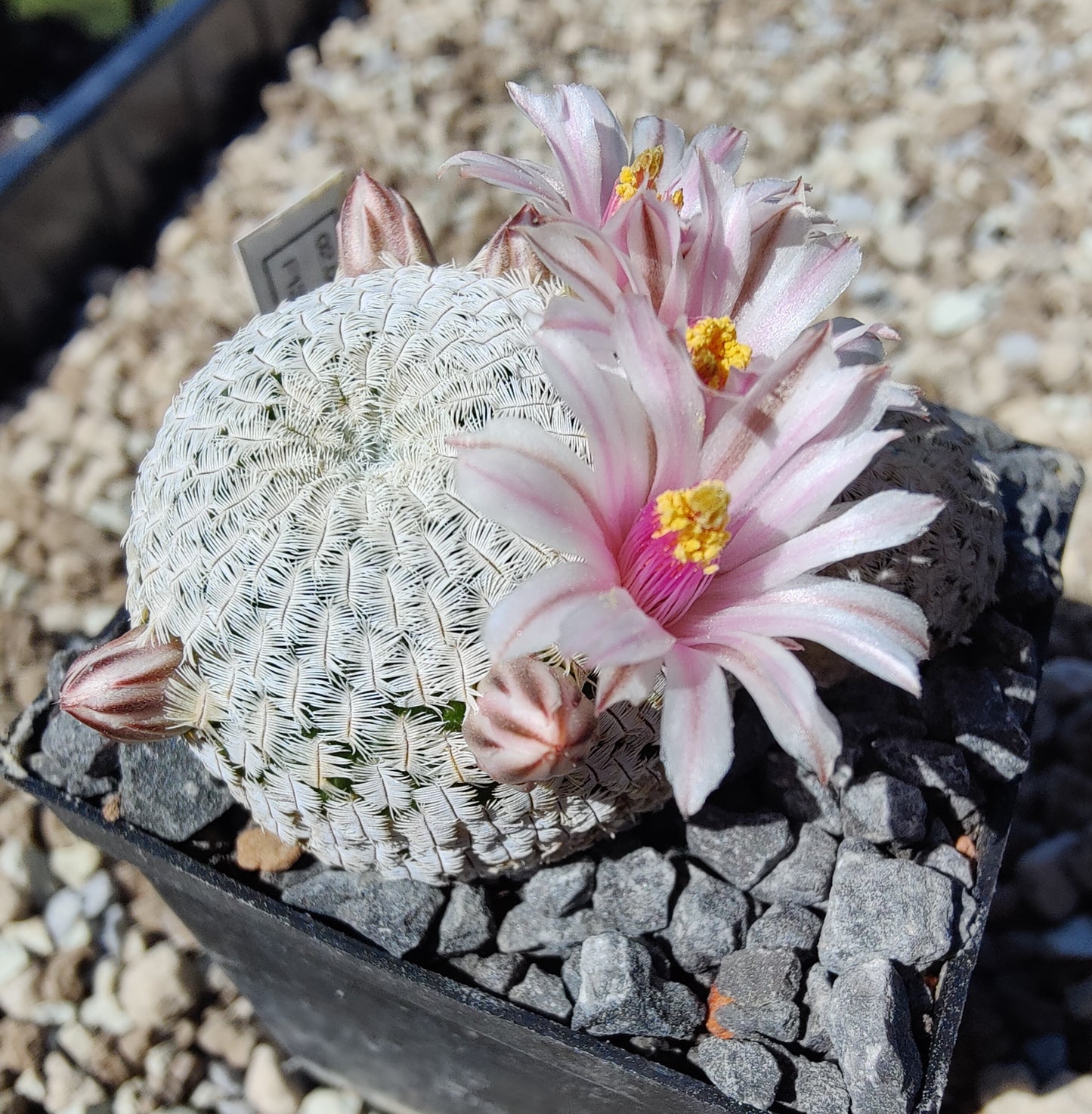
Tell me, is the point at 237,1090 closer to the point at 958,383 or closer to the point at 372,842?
the point at 372,842

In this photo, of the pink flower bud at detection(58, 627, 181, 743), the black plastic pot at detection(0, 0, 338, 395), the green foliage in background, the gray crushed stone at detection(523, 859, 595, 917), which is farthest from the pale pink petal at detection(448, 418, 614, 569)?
the green foliage in background

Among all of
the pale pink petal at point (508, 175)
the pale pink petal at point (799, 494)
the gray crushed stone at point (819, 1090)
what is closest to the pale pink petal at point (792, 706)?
the pale pink petal at point (799, 494)

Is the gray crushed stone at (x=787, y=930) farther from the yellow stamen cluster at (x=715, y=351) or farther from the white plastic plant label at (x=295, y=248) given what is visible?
the white plastic plant label at (x=295, y=248)

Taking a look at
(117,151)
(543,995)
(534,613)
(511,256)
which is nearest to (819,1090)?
(543,995)

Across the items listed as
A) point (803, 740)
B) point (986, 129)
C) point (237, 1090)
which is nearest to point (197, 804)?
point (237, 1090)

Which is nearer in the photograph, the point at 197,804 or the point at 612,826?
the point at 612,826

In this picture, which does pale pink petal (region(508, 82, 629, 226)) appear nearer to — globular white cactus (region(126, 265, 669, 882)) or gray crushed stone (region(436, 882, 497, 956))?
globular white cactus (region(126, 265, 669, 882))
